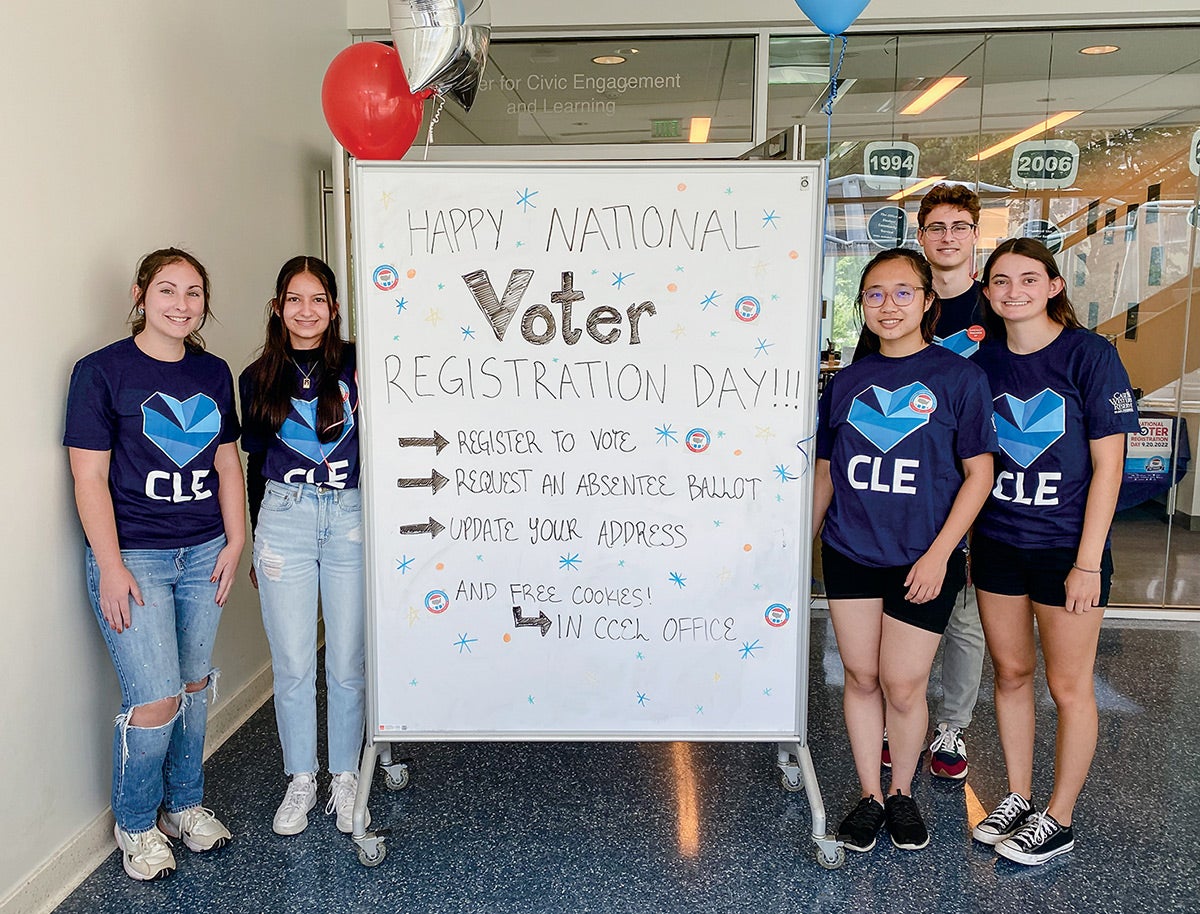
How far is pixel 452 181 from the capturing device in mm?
2078

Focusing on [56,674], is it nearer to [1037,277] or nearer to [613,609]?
[613,609]

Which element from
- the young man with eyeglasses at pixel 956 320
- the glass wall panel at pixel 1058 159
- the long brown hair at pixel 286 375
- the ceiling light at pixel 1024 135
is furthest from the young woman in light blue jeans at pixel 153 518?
the ceiling light at pixel 1024 135

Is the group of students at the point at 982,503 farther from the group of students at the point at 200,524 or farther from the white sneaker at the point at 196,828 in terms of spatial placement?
the white sneaker at the point at 196,828

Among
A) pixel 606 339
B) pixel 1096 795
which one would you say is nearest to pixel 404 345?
pixel 606 339

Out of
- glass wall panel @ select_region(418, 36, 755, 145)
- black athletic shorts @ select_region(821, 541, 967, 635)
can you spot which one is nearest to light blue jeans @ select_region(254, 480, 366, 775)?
black athletic shorts @ select_region(821, 541, 967, 635)

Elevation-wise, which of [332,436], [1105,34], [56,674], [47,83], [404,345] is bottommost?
[56,674]

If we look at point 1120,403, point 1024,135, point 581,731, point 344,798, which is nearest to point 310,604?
point 344,798

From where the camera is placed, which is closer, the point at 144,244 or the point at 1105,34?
the point at 144,244

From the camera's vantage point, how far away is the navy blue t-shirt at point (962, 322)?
7.94 ft

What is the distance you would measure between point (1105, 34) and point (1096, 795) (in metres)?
3.32

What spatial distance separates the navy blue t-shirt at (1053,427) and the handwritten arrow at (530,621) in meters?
1.18

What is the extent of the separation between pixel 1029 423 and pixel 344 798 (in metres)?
2.07

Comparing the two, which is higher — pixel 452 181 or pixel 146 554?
pixel 452 181

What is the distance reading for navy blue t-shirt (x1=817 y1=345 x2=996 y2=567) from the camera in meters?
2.05
